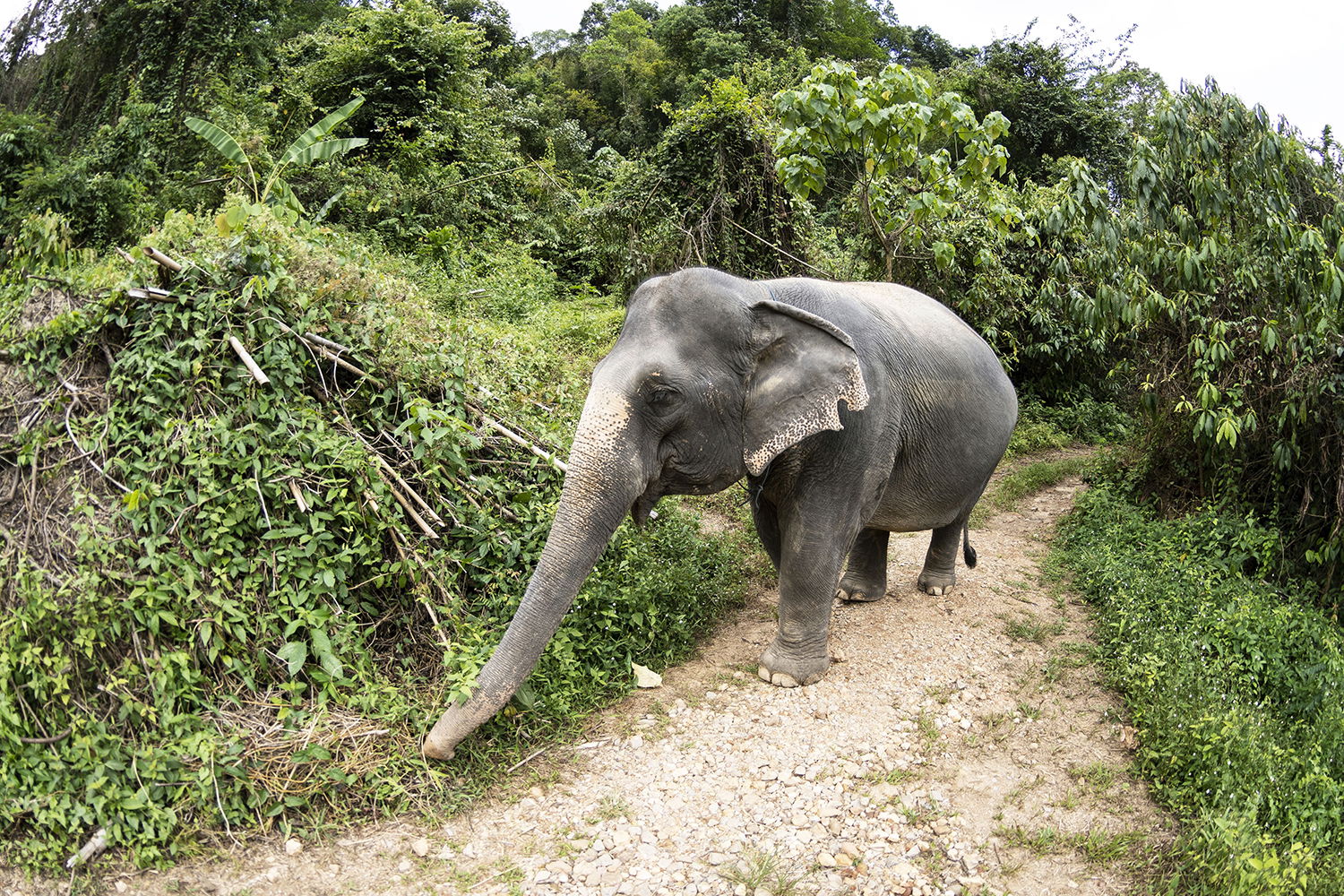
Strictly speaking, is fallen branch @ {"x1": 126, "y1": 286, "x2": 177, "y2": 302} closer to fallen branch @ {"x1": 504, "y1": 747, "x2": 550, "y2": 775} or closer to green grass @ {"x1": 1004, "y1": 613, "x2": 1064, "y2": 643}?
fallen branch @ {"x1": 504, "y1": 747, "x2": 550, "y2": 775}

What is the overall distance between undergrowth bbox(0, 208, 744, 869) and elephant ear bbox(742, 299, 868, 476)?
146 cm

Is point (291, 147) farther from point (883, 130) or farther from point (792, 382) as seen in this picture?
point (883, 130)

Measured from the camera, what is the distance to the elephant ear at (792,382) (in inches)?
178

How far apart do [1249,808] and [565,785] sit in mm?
2951

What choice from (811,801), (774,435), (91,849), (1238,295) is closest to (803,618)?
(811,801)

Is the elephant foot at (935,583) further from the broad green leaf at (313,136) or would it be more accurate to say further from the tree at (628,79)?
the tree at (628,79)

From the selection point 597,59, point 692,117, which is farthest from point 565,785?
point 597,59

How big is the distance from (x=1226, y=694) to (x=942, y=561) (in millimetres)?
2103

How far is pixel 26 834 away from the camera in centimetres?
362

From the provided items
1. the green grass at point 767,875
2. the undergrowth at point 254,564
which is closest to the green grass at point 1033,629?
the undergrowth at point 254,564

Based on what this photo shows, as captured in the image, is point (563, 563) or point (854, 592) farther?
point (854, 592)

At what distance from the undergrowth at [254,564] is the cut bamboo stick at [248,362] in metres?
0.06

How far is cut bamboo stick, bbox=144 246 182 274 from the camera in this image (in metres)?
4.85

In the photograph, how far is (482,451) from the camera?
5797mm
